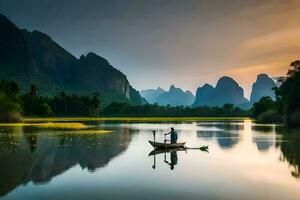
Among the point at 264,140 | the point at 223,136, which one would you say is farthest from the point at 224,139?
the point at 223,136

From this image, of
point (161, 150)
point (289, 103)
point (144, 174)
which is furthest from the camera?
point (289, 103)

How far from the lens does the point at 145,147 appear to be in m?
34.1

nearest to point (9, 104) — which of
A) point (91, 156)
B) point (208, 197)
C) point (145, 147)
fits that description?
point (145, 147)

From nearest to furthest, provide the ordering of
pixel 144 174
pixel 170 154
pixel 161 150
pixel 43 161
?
pixel 144 174 < pixel 43 161 < pixel 170 154 < pixel 161 150

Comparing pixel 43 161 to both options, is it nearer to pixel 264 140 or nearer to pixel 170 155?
pixel 170 155

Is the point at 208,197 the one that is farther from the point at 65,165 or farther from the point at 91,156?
the point at 91,156

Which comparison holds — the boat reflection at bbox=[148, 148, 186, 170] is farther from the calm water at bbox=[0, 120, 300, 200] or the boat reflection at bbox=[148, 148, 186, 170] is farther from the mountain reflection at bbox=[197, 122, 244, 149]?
the mountain reflection at bbox=[197, 122, 244, 149]

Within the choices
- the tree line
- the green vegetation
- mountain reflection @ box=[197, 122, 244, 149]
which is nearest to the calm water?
mountain reflection @ box=[197, 122, 244, 149]

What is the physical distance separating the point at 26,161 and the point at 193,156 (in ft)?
A: 36.8

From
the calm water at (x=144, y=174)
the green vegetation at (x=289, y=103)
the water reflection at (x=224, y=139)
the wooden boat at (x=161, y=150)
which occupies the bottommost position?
the calm water at (x=144, y=174)

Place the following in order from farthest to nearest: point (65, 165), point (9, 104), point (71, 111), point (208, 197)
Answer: point (71, 111) → point (9, 104) → point (65, 165) → point (208, 197)

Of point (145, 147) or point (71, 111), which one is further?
point (71, 111)

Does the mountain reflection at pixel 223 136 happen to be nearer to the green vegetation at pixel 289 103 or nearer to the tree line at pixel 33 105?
the green vegetation at pixel 289 103

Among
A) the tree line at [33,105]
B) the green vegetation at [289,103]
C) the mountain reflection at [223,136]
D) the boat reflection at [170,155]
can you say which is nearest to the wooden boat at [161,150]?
the boat reflection at [170,155]
